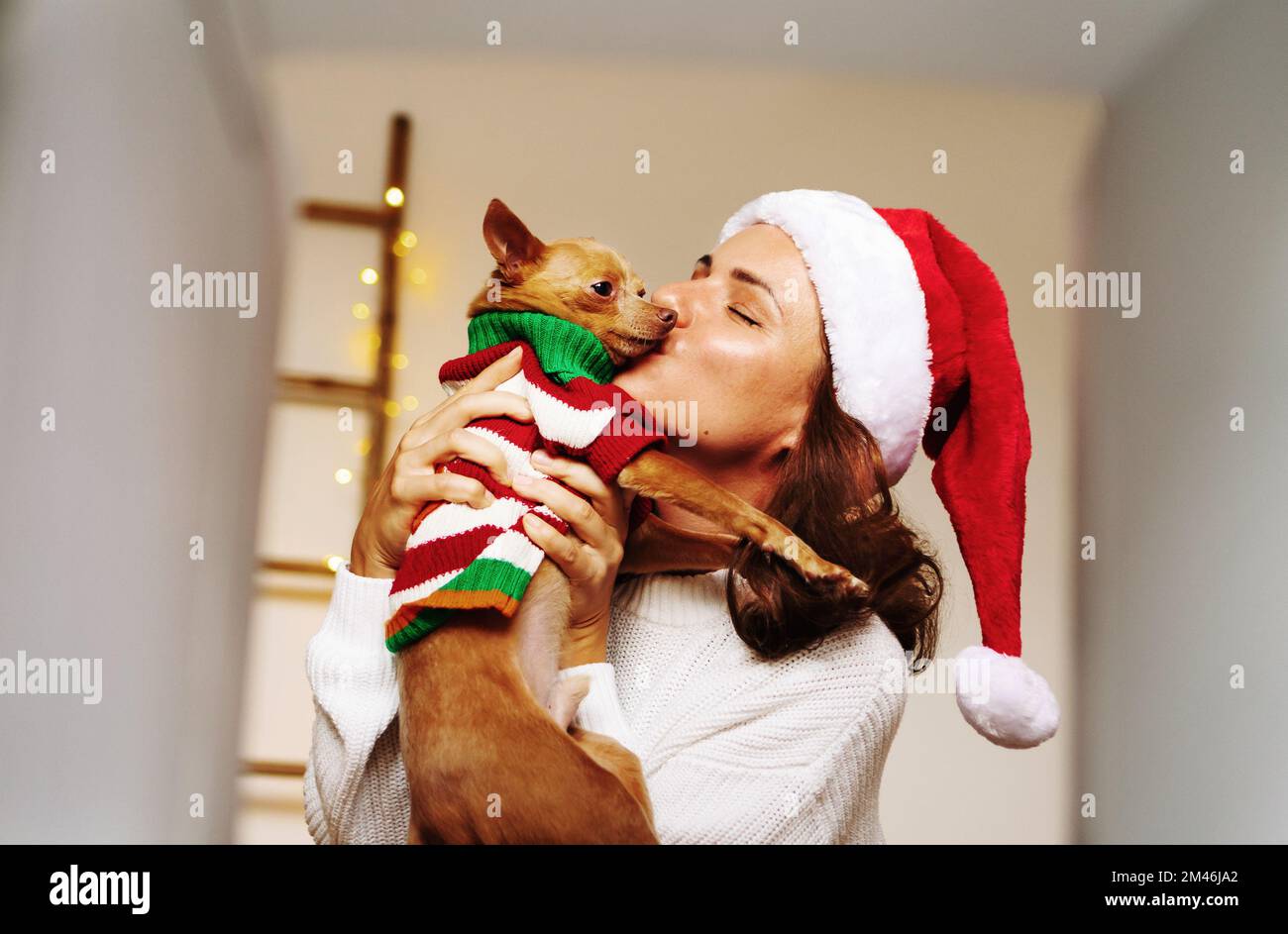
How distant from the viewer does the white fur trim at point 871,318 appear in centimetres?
144

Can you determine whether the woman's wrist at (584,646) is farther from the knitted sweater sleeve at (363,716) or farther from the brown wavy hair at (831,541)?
the brown wavy hair at (831,541)

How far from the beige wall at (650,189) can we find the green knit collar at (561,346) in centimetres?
109

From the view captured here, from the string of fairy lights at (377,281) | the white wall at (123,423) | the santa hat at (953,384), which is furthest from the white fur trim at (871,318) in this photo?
the white wall at (123,423)

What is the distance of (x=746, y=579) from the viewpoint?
4.43 feet

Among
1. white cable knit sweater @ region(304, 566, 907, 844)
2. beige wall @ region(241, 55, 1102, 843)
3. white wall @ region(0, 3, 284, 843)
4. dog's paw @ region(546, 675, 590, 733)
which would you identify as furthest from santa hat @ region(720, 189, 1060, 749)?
white wall @ region(0, 3, 284, 843)

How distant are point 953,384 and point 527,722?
30.0 inches

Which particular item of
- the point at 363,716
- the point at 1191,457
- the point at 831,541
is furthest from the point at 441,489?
the point at 1191,457

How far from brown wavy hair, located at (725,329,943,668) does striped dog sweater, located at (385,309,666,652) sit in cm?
19

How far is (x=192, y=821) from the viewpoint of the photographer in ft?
7.64

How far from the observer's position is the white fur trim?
144 cm

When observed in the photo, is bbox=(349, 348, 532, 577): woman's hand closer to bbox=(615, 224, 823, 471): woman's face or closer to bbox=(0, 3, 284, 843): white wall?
bbox=(615, 224, 823, 471): woman's face
